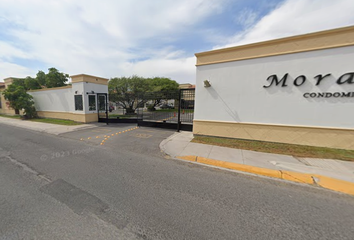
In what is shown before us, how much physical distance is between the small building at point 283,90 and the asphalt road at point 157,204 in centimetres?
321

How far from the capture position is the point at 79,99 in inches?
445

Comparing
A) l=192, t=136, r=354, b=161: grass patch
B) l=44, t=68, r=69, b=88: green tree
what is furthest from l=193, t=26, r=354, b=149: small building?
l=44, t=68, r=69, b=88: green tree

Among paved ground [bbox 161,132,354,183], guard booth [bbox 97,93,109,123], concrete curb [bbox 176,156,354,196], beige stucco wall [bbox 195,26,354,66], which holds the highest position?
beige stucco wall [bbox 195,26,354,66]

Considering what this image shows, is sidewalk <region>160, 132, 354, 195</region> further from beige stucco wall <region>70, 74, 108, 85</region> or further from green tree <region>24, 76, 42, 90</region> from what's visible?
green tree <region>24, 76, 42, 90</region>

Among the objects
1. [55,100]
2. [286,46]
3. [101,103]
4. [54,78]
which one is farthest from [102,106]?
[54,78]

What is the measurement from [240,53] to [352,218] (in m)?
6.01

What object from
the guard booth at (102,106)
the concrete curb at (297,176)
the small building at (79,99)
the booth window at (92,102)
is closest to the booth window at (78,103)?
the small building at (79,99)

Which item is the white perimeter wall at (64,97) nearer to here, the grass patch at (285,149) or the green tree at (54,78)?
the green tree at (54,78)

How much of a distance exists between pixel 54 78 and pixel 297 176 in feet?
97.7

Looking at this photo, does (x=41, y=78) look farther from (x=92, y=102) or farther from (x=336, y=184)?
(x=336, y=184)

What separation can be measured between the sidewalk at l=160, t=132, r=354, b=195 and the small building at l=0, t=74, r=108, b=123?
973cm

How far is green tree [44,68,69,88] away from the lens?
2039cm

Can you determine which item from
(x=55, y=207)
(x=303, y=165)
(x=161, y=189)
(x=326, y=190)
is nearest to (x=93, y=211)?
(x=55, y=207)

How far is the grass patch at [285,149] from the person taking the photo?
4494mm
